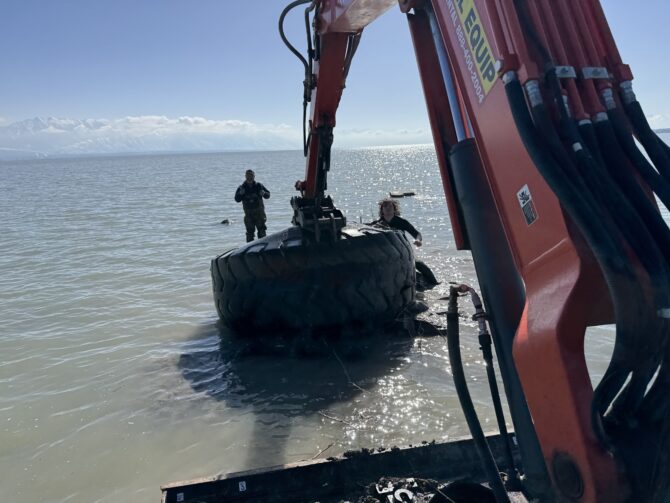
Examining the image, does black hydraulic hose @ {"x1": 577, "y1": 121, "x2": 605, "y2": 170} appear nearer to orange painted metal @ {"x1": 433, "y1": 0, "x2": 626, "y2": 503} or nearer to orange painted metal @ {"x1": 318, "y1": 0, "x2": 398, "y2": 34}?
orange painted metal @ {"x1": 433, "y1": 0, "x2": 626, "y2": 503}

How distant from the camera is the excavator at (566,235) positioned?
4.66 feet

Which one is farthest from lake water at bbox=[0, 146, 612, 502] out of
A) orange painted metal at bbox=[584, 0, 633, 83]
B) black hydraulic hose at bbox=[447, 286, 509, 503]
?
orange painted metal at bbox=[584, 0, 633, 83]

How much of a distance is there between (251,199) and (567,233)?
8.97 m

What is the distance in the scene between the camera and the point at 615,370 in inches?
57.6

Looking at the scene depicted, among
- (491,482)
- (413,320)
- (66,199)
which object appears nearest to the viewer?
(491,482)

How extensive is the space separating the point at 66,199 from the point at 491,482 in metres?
26.6

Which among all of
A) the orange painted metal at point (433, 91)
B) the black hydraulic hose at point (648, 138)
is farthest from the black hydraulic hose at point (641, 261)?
the orange painted metal at point (433, 91)

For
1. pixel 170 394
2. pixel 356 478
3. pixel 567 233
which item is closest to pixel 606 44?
pixel 567 233

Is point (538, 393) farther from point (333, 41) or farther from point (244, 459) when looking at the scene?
point (333, 41)

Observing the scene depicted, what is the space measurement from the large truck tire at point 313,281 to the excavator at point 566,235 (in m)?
3.10

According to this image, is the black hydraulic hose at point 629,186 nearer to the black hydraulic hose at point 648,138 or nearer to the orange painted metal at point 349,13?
the black hydraulic hose at point 648,138

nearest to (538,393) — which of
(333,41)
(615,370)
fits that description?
(615,370)

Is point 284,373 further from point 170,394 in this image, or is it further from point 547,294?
point 547,294

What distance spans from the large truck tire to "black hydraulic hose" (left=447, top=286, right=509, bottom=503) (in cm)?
301
